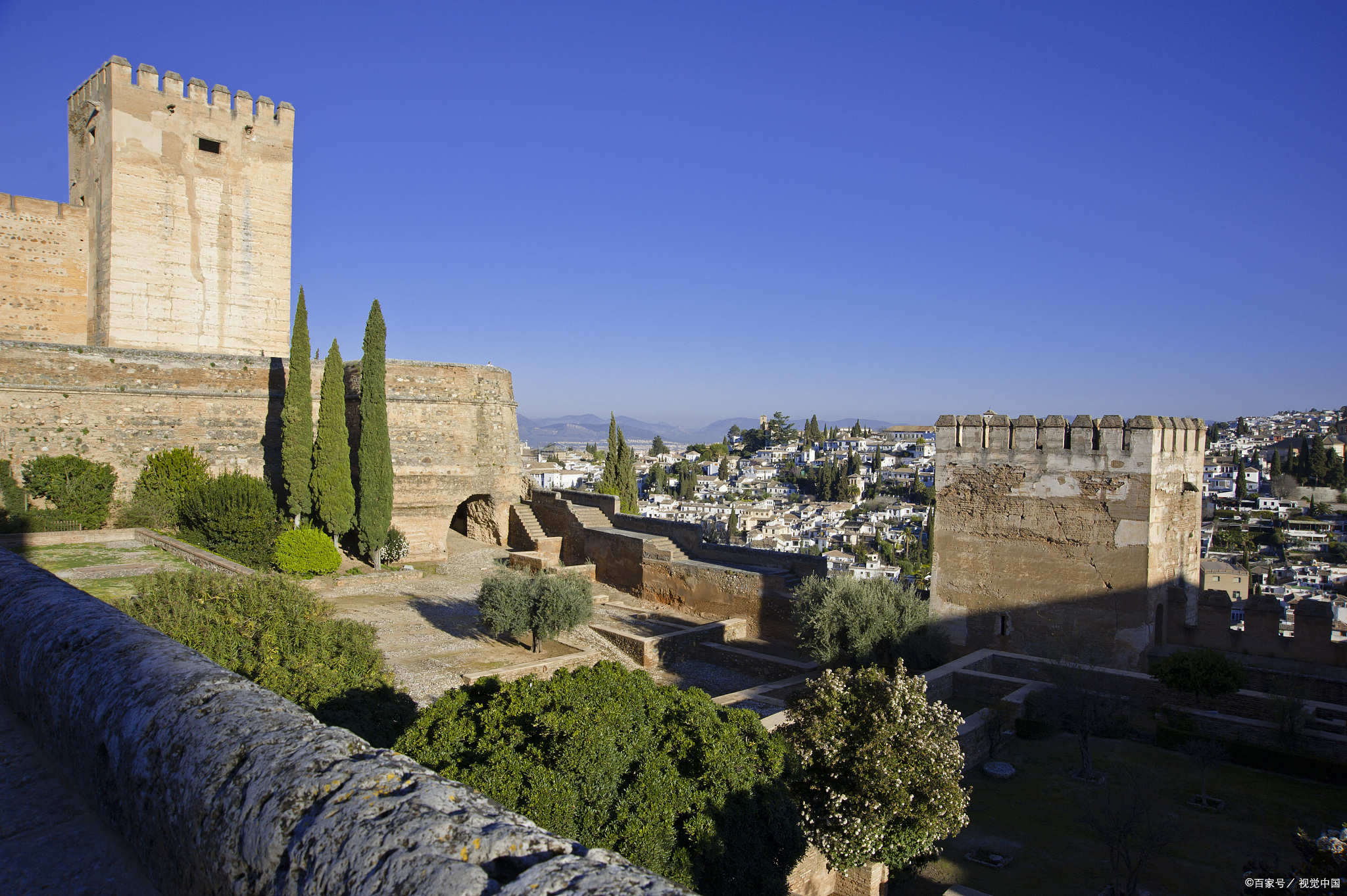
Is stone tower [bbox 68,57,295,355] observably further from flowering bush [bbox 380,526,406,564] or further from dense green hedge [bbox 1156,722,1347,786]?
dense green hedge [bbox 1156,722,1347,786]

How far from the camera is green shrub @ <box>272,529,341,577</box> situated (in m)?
16.0

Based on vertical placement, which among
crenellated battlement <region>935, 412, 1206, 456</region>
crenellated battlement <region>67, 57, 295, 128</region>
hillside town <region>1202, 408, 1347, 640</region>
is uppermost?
crenellated battlement <region>67, 57, 295, 128</region>

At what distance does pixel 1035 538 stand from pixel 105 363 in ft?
61.0

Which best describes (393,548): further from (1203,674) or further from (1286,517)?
(1286,517)

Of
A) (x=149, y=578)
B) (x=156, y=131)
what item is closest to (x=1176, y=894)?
(x=149, y=578)

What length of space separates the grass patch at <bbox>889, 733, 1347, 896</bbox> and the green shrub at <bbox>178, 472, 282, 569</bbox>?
13621 millimetres

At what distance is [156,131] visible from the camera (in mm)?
20109

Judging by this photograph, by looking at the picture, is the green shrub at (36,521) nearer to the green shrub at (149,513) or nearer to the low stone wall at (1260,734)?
the green shrub at (149,513)

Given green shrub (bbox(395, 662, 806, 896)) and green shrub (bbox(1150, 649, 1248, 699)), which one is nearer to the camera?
green shrub (bbox(395, 662, 806, 896))

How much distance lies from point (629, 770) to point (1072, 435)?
8833 millimetres

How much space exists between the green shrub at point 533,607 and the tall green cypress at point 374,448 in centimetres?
620

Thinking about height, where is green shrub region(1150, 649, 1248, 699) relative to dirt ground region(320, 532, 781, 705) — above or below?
above

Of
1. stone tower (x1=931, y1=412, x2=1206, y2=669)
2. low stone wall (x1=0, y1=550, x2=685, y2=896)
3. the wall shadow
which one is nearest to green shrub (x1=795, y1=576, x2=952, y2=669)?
stone tower (x1=931, y1=412, x2=1206, y2=669)

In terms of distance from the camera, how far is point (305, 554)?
16.2 meters
